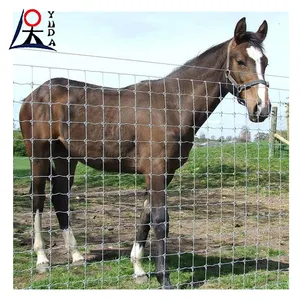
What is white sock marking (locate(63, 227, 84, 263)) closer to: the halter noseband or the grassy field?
Answer: the grassy field

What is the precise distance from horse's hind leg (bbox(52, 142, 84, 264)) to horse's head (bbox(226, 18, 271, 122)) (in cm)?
219

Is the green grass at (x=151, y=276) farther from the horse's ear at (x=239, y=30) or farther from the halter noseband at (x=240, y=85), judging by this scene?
the horse's ear at (x=239, y=30)

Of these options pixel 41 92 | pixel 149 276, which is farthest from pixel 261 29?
pixel 149 276

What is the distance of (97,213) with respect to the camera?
26.3 feet

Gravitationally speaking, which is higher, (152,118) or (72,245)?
(152,118)

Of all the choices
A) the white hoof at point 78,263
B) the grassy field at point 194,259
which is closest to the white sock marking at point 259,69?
the grassy field at point 194,259

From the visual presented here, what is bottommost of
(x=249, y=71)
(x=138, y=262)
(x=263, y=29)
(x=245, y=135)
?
(x=138, y=262)

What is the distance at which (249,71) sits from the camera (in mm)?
4434

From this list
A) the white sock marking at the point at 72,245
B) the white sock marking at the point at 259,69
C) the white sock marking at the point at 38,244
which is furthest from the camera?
the white sock marking at the point at 72,245

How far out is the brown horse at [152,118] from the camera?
4449 mm

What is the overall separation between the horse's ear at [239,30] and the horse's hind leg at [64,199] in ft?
7.74

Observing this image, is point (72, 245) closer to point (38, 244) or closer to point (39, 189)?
point (38, 244)

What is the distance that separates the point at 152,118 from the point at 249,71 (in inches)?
43.1

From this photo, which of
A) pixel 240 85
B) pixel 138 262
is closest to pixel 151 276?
pixel 138 262
